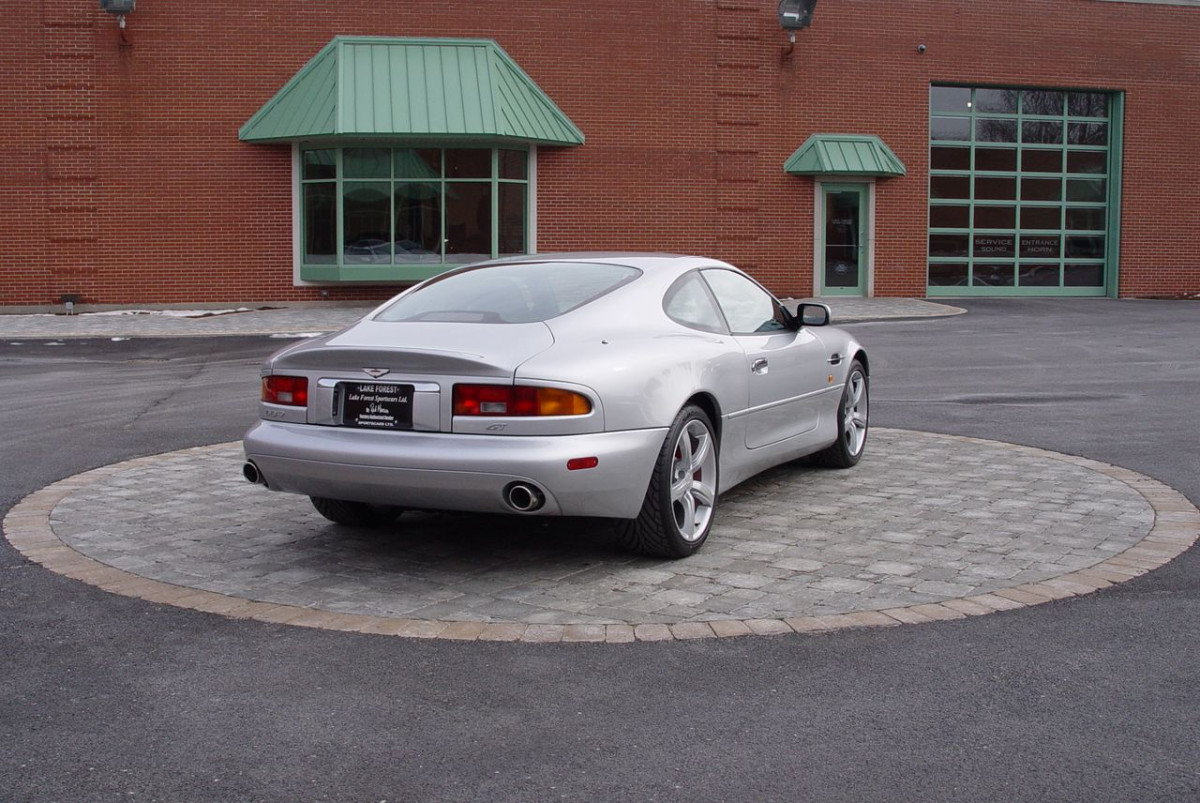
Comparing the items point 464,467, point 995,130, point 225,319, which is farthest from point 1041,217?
point 464,467

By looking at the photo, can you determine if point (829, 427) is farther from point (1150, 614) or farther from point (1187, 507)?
point (1150, 614)

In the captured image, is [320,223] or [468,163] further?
[320,223]

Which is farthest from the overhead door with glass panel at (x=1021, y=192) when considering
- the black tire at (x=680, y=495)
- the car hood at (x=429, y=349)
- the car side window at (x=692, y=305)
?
the car hood at (x=429, y=349)

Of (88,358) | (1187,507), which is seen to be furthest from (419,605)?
(88,358)

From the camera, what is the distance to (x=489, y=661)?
4.40 meters

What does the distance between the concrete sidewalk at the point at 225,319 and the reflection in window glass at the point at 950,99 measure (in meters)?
4.44

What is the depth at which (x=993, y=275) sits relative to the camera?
92.6 ft

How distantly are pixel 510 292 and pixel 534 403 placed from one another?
1.17m

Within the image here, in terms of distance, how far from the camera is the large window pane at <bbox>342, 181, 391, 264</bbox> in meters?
23.3

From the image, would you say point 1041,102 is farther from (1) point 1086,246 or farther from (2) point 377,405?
(2) point 377,405

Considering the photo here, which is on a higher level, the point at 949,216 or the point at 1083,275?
the point at 949,216

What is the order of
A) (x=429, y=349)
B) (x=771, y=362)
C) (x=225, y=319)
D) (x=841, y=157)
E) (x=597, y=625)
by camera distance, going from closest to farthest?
1. (x=597, y=625)
2. (x=429, y=349)
3. (x=771, y=362)
4. (x=225, y=319)
5. (x=841, y=157)

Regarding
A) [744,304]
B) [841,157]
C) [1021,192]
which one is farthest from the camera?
[1021,192]

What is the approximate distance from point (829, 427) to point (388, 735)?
4579mm
